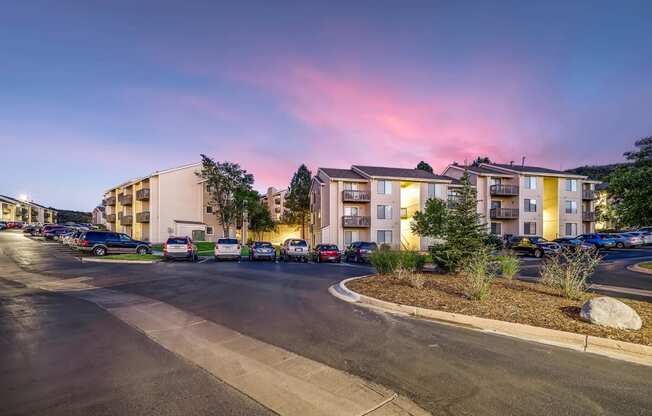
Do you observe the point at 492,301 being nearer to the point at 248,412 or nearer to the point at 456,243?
the point at 456,243

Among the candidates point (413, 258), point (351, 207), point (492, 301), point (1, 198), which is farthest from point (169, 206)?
point (1, 198)

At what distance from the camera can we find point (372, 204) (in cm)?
3838

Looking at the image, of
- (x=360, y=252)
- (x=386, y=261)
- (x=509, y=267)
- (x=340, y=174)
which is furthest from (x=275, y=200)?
(x=509, y=267)

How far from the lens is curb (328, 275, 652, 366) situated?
17.6 ft

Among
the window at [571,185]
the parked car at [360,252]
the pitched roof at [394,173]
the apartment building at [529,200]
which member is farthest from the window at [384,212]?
the window at [571,185]

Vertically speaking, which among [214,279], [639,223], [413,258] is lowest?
[214,279]

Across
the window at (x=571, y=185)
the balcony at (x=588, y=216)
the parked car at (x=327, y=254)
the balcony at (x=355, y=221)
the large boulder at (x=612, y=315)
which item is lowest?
the parked car at (x=327, y=254)

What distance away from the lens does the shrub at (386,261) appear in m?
12.9

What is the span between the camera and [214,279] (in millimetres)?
13812

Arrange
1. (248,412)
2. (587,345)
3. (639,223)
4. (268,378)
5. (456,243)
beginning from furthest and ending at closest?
1. (639,223)
2. (456,243)
3. (587,345)
4. (268,378)
5. (248,412)

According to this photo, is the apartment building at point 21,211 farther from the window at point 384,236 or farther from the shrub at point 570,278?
the shrub at point 570,278

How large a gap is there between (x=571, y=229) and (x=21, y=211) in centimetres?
12777

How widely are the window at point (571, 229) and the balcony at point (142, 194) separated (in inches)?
2207

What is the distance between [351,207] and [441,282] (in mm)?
28043
